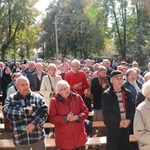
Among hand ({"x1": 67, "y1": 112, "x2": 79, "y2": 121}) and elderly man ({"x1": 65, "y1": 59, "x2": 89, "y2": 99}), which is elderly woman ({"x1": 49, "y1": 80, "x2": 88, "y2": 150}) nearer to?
hand ({"x1": 67, "y1": 112, "x2": 79, "y2": 121})

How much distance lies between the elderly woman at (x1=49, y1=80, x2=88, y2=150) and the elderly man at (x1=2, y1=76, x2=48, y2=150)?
0.33 meters

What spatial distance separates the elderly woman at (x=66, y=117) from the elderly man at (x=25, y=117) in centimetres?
33

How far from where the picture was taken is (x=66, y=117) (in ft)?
14.2

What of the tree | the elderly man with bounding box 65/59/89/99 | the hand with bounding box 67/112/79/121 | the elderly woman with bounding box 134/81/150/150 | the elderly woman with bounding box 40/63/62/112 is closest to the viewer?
the elderly woman with bounding box 134/81/150/150

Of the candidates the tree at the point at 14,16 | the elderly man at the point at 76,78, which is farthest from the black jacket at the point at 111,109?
the tree at the point at 14,16

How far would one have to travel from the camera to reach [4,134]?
7.12m

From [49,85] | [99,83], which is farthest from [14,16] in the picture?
[99,83]

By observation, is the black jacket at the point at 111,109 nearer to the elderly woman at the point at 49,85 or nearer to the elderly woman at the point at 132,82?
the elderly woman at the point at 132,82

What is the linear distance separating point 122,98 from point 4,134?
3.94 m

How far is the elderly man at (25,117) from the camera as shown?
394 cm

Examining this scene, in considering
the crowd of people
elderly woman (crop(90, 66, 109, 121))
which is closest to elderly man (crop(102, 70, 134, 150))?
the crowd of people

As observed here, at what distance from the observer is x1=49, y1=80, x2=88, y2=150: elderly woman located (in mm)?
4352

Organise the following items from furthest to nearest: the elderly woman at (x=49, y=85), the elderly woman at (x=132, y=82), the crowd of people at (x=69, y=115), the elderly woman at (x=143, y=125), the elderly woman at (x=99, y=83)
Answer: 1. the elderly woman at (x=99, y=83)
2. the elderly woman at (x=49, y=85)
3. the elderly woman at (x=132, y=82)
4. the crowd of people at (x=69, y=115)
5. the elderly woman at (x=143, y=125)

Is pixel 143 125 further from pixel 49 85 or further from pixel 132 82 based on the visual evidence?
pixel 49 85
